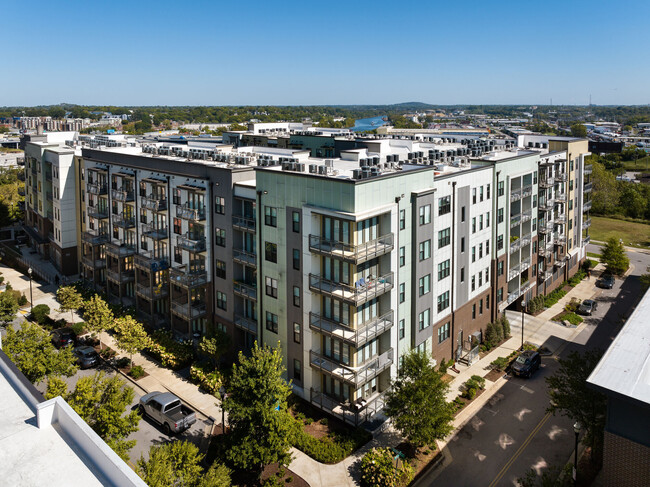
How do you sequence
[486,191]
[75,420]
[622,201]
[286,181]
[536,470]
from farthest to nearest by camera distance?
[622,201] → [486,191] → [286,181] → [536,470] → [75,420]

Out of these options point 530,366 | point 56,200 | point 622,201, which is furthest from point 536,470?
point 622,201

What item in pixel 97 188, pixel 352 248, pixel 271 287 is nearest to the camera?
pixel 352 248

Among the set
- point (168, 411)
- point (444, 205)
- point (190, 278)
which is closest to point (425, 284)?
point (444, 205)

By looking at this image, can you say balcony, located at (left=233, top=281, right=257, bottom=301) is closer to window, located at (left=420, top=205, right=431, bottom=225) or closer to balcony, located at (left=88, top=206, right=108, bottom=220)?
window, located at (left=420, top=205, right=431, bottom=225)

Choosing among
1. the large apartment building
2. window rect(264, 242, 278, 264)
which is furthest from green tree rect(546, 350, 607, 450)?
window rect(264, 242, 278, 264)

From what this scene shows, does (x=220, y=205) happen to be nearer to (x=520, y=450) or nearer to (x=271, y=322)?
(x=271, y=322)

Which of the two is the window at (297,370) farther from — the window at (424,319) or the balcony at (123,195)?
the balcony at (123,195)

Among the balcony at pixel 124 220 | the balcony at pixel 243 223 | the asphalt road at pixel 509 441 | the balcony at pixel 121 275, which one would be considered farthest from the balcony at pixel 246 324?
the balcony at pixel 124 220

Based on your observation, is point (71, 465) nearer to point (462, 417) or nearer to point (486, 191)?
point (462, 417)
